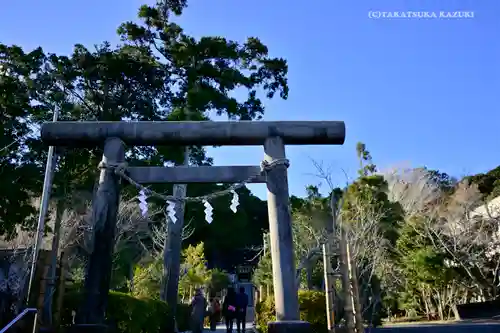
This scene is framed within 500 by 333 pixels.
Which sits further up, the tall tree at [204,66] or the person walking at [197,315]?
the tall tree at [204,66]

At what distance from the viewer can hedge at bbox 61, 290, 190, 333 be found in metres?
8.93

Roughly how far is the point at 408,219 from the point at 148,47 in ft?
49.9

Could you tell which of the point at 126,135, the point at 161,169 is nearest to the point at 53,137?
the point at 126,135

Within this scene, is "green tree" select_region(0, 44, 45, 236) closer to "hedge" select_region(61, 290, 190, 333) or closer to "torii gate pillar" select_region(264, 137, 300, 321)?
"hedge" select_region(61, 290, 190, 333)

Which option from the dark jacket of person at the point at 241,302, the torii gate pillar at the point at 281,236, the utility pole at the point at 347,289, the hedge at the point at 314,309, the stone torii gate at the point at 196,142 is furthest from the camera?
the dark jacket of person at the point at 241,302

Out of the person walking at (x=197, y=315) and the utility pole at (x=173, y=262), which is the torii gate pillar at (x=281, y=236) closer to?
the person walking at (x=197, y=315)

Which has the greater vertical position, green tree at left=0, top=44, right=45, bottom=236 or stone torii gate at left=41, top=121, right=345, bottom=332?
green tree at left=0, top=44, right=45, bottom=236

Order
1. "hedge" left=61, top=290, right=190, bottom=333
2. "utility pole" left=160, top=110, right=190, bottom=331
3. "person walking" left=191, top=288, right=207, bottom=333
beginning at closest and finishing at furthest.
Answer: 1. "hedge" left=61, top=290, right=190, bottom=333
2. "person walking" left=191, top=288, right=207, bottom=333
3. "utility pole" left=160, top=110, right=190, bottom=331

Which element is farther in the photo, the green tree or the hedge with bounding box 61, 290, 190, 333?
the green tree

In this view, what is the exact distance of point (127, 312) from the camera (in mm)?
10227

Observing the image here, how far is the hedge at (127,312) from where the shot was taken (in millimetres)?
8932

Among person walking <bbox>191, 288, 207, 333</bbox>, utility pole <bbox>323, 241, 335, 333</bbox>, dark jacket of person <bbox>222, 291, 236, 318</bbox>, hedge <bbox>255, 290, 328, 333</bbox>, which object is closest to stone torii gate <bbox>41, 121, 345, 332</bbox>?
utility pole <bbox>323, 241, 335, 333</bbox>

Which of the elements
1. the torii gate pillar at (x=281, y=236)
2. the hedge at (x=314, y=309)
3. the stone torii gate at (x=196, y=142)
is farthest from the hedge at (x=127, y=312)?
the torii gate pillar at (x=281, y=236)

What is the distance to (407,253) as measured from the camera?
69.2 feet
